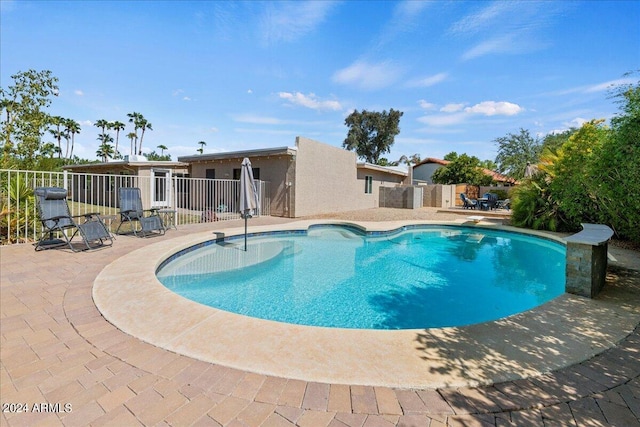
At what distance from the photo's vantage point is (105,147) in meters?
43.5

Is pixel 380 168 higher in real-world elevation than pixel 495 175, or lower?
lower

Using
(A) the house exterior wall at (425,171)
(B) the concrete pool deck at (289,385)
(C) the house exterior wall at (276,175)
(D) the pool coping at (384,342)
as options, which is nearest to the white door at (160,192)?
(C) the house exterior wall at (276,175)

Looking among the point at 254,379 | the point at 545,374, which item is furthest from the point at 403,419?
the point at 545,374

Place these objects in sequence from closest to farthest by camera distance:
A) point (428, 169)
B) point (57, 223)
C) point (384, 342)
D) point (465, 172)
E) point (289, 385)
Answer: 1. point (289, 385)
2. point (384, 342)
3. point (57, 223)
4. point (465, 172)
5. point (428, 169)

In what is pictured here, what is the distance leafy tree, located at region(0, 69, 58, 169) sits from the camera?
9328 millimetres

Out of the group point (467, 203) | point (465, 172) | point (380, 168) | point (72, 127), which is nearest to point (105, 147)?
point (72, 127)

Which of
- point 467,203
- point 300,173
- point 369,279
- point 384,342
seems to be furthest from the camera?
point 467,203

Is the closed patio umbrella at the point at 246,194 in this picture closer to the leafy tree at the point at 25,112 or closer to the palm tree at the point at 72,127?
the leafy tree at the point at 25,112

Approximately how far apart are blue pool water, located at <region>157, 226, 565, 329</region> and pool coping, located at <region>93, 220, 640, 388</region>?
4.00 ft

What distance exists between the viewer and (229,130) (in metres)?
23.4

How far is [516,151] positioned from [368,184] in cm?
1881

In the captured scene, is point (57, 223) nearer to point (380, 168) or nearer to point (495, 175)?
point (380, 168)

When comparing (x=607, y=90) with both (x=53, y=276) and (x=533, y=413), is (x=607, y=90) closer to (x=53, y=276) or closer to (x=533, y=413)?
(x=533, y=413)

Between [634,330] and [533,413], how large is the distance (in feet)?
8.11
